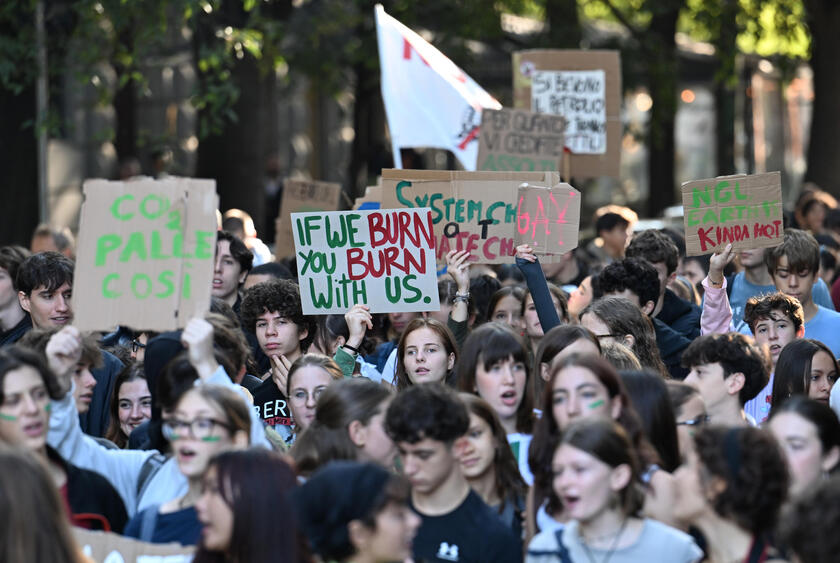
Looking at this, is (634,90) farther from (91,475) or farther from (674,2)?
(91,475)

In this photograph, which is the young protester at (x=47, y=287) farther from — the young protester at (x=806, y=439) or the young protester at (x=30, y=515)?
the young protester at (x=806, y=439)

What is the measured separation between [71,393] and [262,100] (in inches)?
426

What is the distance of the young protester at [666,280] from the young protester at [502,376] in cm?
222

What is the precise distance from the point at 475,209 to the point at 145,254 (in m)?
3.36

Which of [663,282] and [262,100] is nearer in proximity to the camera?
[663,282]

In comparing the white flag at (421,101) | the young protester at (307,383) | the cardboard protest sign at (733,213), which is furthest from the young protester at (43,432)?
the white flag at (421,101)

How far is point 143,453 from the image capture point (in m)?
5.25

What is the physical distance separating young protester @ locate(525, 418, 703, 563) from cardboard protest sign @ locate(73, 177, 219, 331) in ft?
5.18

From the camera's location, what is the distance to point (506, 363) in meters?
5.78

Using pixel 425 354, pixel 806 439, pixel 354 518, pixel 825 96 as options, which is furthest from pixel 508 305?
pixel 825 96

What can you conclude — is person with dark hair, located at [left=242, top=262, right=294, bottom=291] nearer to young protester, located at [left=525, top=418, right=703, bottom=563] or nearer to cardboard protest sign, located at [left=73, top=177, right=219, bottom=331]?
cardboard protest sign, located at [left=73, top=177, right=219, bottom=331]

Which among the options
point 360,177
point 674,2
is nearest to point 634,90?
point 674,2

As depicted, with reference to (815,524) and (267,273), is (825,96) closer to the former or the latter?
(267,273)

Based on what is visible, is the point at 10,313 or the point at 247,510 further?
the point at 10,313
